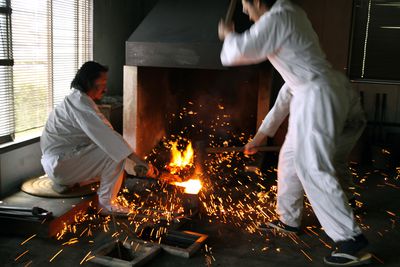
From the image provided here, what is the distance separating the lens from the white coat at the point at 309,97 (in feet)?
10.4

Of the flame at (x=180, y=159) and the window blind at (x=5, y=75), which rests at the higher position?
the window blind at (x=5, y=75)

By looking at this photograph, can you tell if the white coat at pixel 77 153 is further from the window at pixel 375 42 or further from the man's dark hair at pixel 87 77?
the window at pixel 375 42

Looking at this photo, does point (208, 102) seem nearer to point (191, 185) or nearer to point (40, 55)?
point (191, 185)

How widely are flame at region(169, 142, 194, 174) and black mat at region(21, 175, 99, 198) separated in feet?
3.64

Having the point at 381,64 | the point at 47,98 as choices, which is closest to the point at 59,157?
the point at 47,98

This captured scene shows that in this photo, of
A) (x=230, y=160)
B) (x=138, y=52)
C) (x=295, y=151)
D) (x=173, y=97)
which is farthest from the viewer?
(x=173, y=97)

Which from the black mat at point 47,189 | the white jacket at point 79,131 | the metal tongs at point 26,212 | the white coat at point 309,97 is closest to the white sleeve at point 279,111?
the white coat at point 309,97

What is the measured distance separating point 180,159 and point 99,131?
1740 millimetres

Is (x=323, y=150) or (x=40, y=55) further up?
(x=40, y=55)

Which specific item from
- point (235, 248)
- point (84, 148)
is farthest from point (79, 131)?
point (235, 248)

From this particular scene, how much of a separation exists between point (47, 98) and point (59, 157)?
1156 mm

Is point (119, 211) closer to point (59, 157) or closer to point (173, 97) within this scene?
point (59, 157)

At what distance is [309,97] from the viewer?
3.25m

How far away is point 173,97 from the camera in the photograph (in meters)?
5.92
